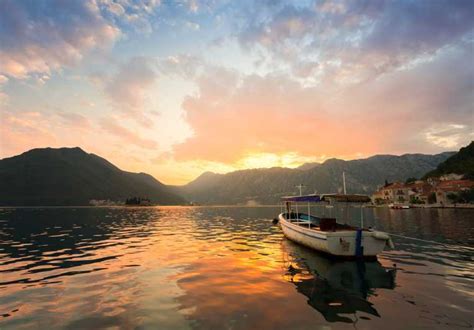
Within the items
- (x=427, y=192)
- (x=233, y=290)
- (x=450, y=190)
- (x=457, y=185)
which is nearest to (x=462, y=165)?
(x=427, y=192)

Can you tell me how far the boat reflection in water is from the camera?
11.4 meters

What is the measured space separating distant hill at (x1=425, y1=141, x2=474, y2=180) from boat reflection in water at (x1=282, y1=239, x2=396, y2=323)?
160722mm

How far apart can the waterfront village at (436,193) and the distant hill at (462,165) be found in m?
4.86

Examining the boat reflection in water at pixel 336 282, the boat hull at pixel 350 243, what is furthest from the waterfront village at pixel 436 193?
the boat reflection in water at pixel 336 282

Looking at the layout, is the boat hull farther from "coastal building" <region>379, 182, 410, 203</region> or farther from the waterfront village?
"coastal building" <region>379, 182, 410, 203</region>

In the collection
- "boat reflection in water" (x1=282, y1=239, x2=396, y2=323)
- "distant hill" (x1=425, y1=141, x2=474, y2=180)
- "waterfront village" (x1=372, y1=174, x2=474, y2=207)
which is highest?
"distant hill" (x1=425, y1=141, x2=474, y2=180)

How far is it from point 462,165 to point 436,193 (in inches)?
1622

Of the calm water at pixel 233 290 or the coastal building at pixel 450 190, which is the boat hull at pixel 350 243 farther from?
the coastal building at pixel 450 190

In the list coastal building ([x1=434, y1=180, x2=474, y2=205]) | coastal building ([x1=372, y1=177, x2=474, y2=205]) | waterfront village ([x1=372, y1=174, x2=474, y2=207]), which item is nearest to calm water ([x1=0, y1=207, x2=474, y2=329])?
waterfront village ([x1=372, y1=174, x2=474, y2=207])

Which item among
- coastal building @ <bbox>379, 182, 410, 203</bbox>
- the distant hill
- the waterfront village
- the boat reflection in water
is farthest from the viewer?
coastal building @ <bbox>379, 182, 410, 203</bbox>

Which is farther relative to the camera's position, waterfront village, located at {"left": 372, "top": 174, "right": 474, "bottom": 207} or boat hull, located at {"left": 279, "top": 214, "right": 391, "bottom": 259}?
waterfront village, located at {"left": 372, "top": 174, "right": 474, "bottom": 207}

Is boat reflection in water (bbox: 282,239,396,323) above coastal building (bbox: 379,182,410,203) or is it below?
below

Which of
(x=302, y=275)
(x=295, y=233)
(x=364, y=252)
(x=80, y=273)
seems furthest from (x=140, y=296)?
(x=295, y=233)

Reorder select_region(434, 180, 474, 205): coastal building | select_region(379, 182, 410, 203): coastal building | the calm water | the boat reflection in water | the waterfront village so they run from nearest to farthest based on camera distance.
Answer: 1. the calm water
2. the boat reflection in water
3. the waterfront village
4. select_region(434, 180, 474, 205): coastal building
5. select_region(379, 182, 410, 203): coastal building
